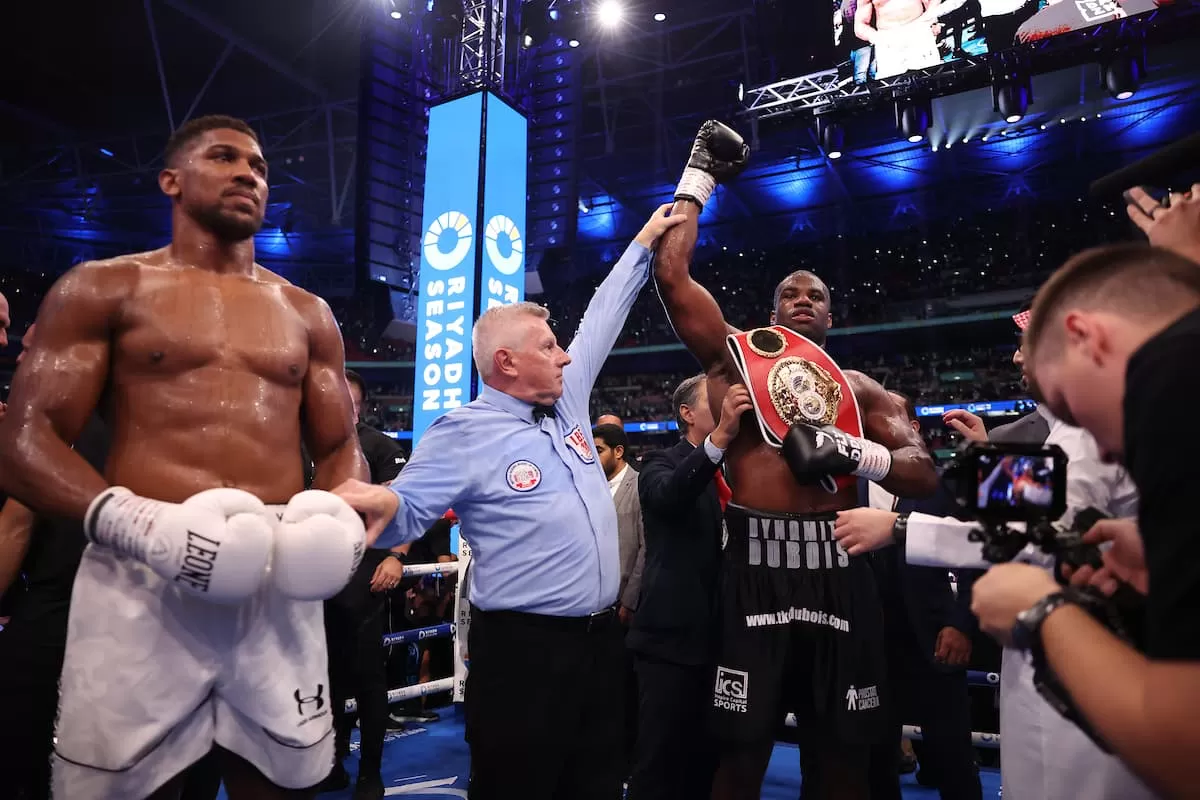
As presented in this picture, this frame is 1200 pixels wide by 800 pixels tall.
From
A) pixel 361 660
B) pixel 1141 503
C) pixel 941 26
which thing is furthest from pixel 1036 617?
pixel 941 26

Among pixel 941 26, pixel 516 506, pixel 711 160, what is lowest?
pixel 516 506

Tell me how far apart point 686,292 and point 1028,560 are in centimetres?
119

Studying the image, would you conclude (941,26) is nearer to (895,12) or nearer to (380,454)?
(895,12)

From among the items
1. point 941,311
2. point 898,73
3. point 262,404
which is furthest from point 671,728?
point 941,311

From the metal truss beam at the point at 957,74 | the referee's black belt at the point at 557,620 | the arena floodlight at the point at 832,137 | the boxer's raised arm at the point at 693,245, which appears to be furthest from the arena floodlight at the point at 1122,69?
the referee's black belt at the point at 557,620

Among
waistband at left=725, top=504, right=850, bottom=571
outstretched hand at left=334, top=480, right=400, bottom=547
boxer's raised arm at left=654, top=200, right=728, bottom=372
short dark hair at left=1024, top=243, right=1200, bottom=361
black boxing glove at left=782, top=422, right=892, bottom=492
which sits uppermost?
boxer's raised arm at left=654, top=200, right=728, bottom=372

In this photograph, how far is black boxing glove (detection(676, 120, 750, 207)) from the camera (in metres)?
2.41

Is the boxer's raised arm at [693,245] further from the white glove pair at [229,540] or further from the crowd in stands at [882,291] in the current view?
the crowd in stands at [882,291]

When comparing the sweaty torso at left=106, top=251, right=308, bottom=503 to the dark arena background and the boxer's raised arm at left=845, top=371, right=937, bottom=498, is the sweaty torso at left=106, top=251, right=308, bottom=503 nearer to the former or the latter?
the boxer's raised arm at left=845, top=371, right=937, bottom=498

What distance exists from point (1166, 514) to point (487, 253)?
21.7 ft

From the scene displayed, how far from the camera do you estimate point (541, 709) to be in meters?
1.94

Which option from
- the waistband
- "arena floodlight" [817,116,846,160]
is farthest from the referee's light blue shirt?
"arena floodlight" [817,116,846,160]

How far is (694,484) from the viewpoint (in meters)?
2.41

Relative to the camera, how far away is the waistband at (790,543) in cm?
219
